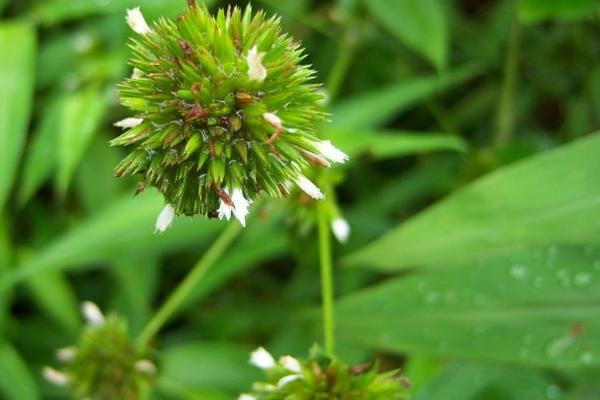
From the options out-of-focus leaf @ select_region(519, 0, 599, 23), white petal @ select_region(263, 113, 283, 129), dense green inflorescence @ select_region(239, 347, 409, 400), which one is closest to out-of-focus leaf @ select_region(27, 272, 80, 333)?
dense green inflorescence @ select_region(239, 347, 409, 400)

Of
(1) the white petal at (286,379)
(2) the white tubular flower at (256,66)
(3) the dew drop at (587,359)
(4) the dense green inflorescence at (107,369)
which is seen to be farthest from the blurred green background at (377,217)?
(2) the white tubular flower at (256,66)

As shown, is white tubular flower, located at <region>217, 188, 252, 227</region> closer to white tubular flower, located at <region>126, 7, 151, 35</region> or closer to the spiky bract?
the spiky bract

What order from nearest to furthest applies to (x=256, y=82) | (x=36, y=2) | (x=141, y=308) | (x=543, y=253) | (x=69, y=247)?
(x=256, y=82), (x=543, y=253), (x=69, y=247), (x=141, y=308), (x=36, y=2)

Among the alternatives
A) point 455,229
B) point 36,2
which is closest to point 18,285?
point 36,2

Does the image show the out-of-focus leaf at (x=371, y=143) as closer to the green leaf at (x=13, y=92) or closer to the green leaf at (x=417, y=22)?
the green leaf at (x=417, y=22)

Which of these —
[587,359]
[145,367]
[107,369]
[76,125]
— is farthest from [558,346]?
[76,125]

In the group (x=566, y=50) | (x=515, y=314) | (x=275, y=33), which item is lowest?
(x=515, y=314)

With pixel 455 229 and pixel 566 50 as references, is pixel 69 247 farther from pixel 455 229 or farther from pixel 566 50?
pixel 566 50
